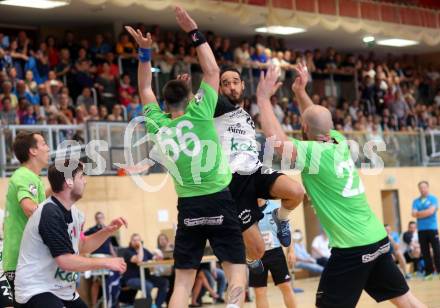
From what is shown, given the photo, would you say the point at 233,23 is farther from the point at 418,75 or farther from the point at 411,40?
the point at 418,75

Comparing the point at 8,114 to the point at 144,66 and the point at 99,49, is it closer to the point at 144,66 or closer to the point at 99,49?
the point at 99,49

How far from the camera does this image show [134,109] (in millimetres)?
21234

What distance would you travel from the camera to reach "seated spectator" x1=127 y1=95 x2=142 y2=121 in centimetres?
2088

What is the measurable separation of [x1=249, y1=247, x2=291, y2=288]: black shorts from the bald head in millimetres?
3971

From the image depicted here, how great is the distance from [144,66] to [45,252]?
100 inches

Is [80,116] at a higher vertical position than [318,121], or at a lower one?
higher

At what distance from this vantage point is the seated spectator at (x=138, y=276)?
640 inches

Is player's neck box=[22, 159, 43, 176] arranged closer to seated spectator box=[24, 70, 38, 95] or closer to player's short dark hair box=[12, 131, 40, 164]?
player's short dark hair box=[12, 131, 40, 164]

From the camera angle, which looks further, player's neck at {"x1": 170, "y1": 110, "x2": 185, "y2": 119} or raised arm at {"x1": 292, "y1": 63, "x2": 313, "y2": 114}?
raised arm at {"x1": 292, "y1": 63, "x2": 313, "y2": 114}

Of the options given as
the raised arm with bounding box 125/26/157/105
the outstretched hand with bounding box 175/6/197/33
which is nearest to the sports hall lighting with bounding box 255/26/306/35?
the raised arm with bounding box 125/26/157/105

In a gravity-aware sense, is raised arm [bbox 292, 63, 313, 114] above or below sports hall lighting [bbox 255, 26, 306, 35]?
below

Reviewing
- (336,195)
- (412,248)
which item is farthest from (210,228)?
(412,248)

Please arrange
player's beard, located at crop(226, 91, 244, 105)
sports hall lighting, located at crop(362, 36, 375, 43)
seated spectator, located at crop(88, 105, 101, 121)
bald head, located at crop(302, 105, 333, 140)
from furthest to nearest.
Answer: sports hall lighting, located at crop(362, 36, 375, 43)
seated spectator, located at crop(88, 105, 101, 121)
player's beard, located at crop(226, 91, 244, 105)
bald head, located at crop(302, 105, 333, 140)

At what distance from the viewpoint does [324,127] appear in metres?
7.30
